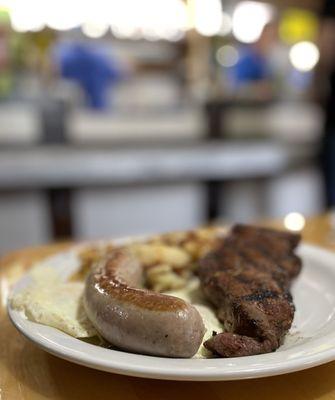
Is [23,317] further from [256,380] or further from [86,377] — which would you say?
[256,380]

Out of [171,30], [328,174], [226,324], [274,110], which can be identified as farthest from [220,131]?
[171,30]

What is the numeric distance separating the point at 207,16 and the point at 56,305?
7.90 metres

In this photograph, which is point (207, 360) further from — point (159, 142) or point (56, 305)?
point (159, 142)

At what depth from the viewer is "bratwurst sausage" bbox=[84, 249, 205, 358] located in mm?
828

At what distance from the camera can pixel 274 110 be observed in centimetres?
565

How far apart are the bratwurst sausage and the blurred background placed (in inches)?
57.5

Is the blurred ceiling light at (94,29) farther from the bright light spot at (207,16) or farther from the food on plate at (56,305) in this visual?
the food on plate at (56,305)

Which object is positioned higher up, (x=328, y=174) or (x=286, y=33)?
(x=286, y=33)

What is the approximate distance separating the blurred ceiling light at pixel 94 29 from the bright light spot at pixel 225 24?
2880 millimetres

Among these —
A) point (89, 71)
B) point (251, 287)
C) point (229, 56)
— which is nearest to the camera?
point (251, 287)

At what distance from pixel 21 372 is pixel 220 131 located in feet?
16.0

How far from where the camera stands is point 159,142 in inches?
196

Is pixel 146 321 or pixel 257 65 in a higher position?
pixel 257 65

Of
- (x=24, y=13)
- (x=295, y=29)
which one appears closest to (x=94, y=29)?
(x=24, y=13)
